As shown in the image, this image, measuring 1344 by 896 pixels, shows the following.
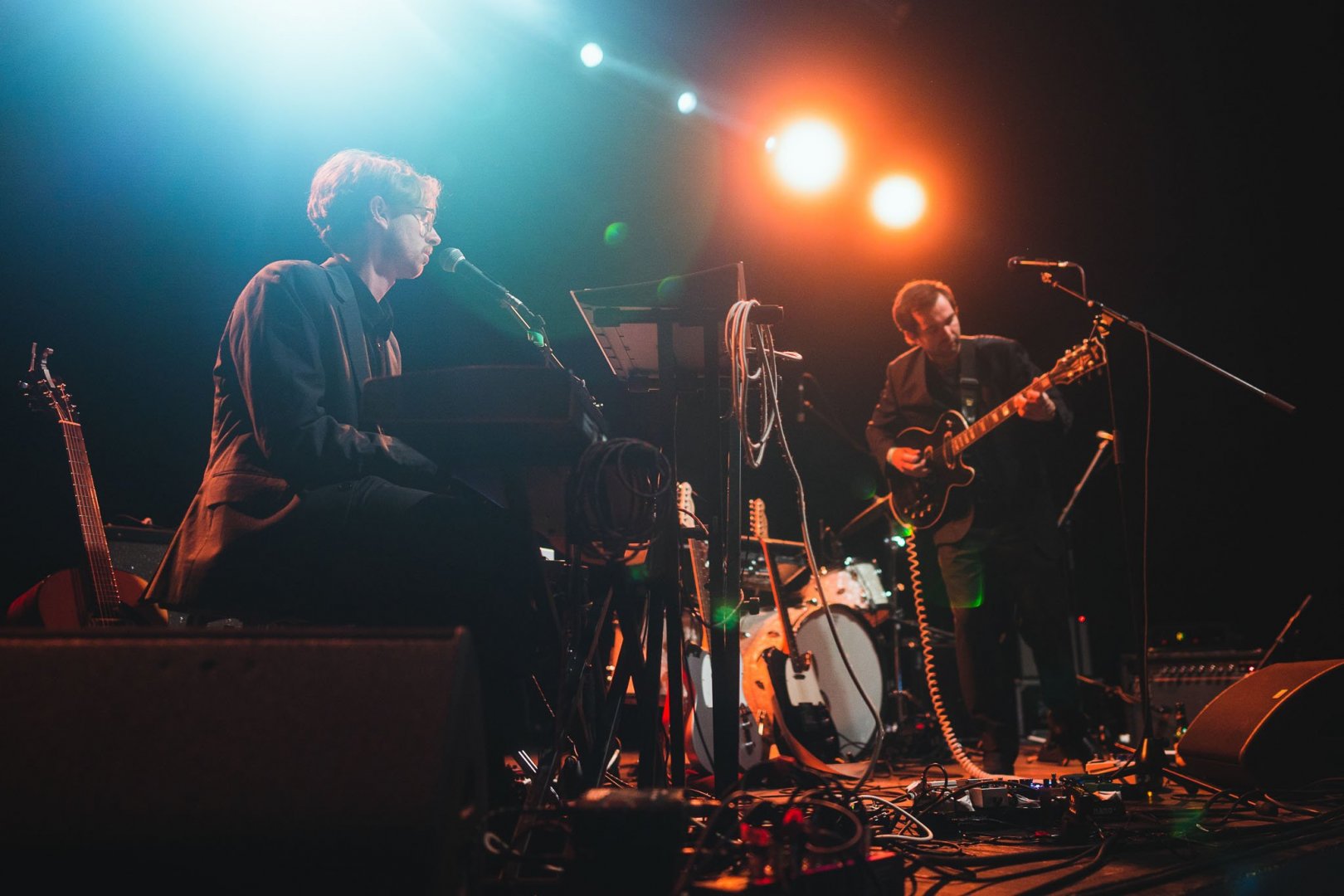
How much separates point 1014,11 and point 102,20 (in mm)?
4806

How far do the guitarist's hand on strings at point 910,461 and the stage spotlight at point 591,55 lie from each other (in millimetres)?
3005

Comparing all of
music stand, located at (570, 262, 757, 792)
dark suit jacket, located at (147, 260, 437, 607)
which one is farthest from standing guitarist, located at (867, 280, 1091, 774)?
dark suit jacket, located at (147, 260, 437, 607)

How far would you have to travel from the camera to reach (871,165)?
5953mm

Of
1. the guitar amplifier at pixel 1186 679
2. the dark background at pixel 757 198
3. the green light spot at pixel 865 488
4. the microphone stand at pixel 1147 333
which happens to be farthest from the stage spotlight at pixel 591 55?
the guitar amplifier at pixel 1186 679

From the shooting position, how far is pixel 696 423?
2223 mm

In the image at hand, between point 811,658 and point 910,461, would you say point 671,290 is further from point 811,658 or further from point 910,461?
point 811,658

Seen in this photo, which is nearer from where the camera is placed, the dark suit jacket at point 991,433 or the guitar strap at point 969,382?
the dark suit jacket at point 991,433

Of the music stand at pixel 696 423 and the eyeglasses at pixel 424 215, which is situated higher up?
the eyeglasses at pixel 424 215

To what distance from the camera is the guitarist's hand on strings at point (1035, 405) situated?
3.56 meters

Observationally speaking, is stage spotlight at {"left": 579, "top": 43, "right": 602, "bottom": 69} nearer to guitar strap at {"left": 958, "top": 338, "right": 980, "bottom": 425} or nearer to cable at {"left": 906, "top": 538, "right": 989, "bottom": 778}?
guitar strap at {"left": 958, "top": 338, "right": 980, "bottom": 425}

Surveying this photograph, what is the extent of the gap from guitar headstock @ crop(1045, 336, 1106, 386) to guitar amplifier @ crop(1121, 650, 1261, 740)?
4.91 ft

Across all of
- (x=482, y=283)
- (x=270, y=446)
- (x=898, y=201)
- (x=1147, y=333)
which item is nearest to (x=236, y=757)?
(x=270, y=446)

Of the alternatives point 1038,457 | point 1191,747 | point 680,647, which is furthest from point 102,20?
point 1191,747

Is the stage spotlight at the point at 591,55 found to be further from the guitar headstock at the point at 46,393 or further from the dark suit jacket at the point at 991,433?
the guitar headstock at the point at 46,393
